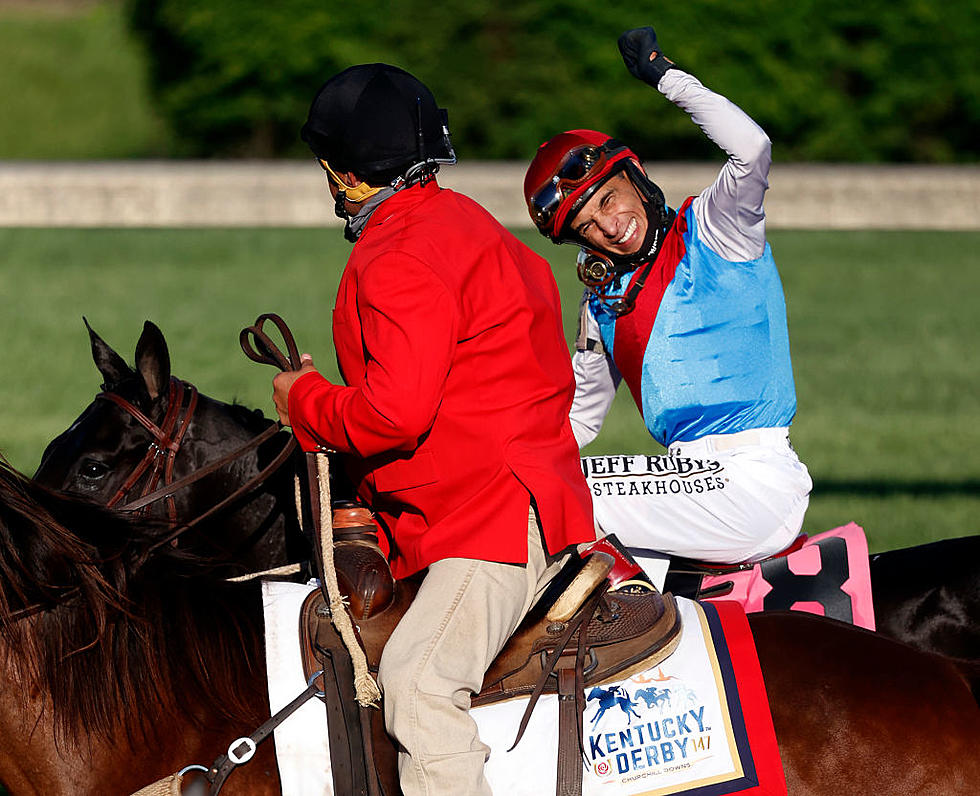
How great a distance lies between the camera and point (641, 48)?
4098 millimetres

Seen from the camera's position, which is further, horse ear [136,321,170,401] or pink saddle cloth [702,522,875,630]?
horse ear [136,321,170,401]

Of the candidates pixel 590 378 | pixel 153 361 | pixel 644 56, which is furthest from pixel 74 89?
pixel 644 56

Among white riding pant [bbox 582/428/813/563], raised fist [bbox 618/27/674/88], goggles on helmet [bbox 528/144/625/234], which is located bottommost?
white riding pant [bbox 582/428/813/563]

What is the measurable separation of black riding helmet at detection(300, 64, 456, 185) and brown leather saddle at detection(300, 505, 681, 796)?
2.62 ft

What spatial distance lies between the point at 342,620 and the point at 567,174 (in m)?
1.77

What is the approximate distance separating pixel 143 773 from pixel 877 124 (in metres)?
18.2

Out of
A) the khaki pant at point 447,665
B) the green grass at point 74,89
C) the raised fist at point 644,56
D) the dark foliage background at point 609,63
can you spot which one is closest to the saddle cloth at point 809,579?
the khaki pant at point 447,665

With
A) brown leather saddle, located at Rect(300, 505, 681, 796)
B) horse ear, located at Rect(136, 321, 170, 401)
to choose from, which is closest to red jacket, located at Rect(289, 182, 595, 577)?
brown leather saddle, located at Rect(300, 505, 681, 796)

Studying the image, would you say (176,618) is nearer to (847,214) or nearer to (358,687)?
(358,687)

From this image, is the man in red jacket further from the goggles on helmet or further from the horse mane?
the goggles on helmet

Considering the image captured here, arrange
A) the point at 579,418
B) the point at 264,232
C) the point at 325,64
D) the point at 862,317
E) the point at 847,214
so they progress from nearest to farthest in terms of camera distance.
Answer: the point at 579,418
the point at 847,214
the point at 862,317
the point at 264,232
the point at 325,64

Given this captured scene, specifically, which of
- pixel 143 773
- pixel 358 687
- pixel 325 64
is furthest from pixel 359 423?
pixel 325 64

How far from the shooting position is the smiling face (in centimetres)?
406

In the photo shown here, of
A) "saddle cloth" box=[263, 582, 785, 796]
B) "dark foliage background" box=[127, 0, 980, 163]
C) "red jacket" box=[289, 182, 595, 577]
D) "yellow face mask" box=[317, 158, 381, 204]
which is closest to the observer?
"red jacket" box=[289, 182, 595, 577]
